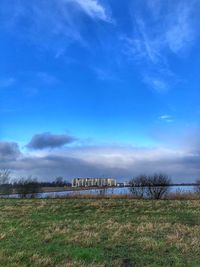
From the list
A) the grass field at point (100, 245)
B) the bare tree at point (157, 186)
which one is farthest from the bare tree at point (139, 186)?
the grass field at point (100, 245)

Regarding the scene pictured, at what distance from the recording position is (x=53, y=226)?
19000 millimetres

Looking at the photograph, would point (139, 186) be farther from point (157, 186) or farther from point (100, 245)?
point (100, 245)

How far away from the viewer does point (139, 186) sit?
2398 inches

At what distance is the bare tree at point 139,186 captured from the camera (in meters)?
55.8

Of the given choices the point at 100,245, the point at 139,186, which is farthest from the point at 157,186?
the point at 100,245

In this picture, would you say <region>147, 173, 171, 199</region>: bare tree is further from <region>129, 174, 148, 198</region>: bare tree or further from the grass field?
the grass field

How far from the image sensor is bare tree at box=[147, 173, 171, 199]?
55.5 meters

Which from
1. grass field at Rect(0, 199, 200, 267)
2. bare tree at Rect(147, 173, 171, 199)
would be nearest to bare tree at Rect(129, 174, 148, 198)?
bare tree at Rect(147, 173, 171, 199)

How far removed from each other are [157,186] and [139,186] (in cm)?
324

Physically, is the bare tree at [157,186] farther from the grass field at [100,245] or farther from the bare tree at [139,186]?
the grass field at [100,245]

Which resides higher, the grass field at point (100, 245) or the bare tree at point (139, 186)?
the bare tree at point (139, 186)

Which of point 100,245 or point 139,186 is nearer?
point 100,245

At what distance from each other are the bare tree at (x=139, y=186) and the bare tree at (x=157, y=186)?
0.73 meters

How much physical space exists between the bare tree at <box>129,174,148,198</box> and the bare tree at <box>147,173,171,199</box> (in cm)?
73
